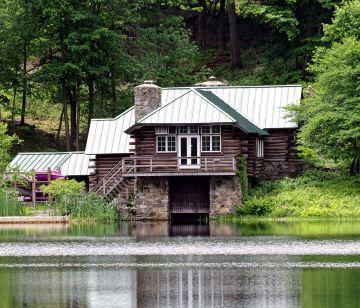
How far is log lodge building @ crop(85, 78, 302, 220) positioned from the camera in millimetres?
64750

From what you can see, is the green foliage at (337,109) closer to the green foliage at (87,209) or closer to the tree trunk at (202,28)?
the green foliage at (87,209)

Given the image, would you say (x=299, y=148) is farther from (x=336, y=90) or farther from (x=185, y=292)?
(x=185, y=292)

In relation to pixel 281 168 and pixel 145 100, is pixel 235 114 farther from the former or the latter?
pixel 145 100

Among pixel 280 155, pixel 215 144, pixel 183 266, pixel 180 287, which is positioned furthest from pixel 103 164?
pixel 180 287

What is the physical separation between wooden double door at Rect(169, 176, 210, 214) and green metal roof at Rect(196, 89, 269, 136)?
3388 millimetres

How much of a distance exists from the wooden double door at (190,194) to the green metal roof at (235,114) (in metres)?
3.39

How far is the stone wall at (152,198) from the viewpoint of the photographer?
2562 inches

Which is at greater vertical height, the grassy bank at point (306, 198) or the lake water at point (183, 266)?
the grassy bank at point (306, 198)

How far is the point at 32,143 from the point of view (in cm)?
8375

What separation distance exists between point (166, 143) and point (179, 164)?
1.54m

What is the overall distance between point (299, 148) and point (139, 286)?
31.9 metres

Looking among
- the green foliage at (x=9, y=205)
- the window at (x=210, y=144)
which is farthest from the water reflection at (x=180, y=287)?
the window at (x=210, y=144)

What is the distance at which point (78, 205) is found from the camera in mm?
63812

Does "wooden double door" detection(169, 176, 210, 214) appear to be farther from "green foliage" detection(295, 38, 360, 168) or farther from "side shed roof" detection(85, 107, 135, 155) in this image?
"green foliage" detection(295, 38, 360, 168)
